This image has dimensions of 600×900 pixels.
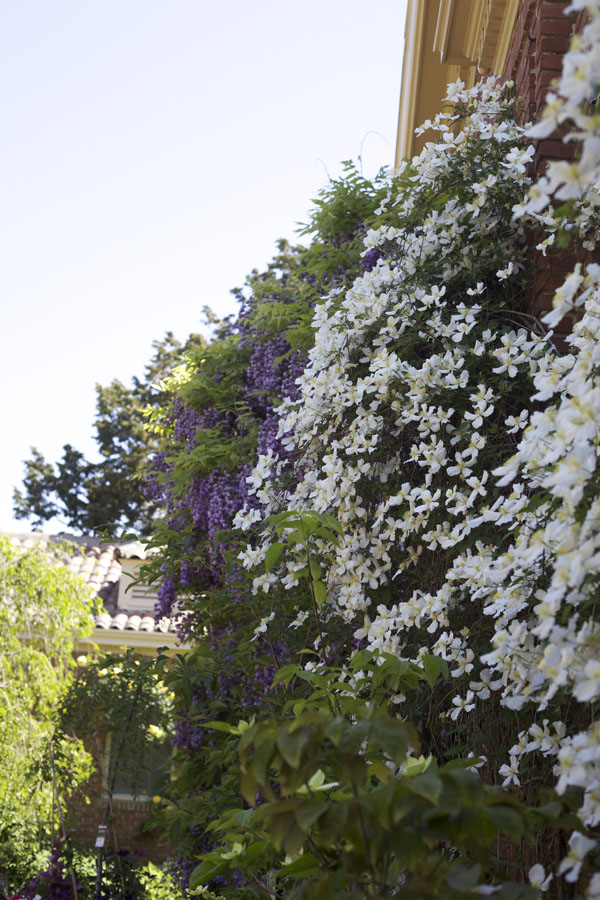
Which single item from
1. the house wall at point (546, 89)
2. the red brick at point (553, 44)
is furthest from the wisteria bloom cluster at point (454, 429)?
the red brick at point (553, 44)

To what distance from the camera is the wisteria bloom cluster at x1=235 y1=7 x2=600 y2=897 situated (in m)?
1.86

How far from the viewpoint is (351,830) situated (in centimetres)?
120

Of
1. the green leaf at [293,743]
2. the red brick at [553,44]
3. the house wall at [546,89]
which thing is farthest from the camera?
the red brick at [553,44]

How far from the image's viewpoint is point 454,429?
2.68 meters

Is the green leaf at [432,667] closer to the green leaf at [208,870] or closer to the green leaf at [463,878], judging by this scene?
the green leaf at [208,870]

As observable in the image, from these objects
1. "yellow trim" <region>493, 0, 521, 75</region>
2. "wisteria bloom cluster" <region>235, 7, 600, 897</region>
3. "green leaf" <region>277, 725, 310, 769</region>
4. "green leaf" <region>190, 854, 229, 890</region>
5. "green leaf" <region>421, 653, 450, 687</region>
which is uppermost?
"yellow trim" <region>493, 0, 521, 75</region>

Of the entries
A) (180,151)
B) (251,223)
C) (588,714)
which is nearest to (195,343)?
(251,223)

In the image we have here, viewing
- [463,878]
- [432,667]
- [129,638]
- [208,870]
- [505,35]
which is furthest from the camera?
[129,638]

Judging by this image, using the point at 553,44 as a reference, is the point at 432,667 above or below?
below

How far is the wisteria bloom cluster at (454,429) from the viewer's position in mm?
1858

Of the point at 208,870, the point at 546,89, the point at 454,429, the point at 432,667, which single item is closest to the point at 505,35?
the point at 546,89

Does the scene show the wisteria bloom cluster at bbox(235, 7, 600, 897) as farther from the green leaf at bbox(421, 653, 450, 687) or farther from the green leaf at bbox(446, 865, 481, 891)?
the green leaf at bbox(446, 865, 481, 891)

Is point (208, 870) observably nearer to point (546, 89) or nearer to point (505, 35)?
point (546, 89)

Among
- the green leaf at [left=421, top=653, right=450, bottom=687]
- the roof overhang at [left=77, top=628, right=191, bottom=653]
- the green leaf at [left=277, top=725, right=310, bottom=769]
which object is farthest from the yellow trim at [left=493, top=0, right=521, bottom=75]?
the roof overhang at [left=77, top=628, right=191, bottom=653]
